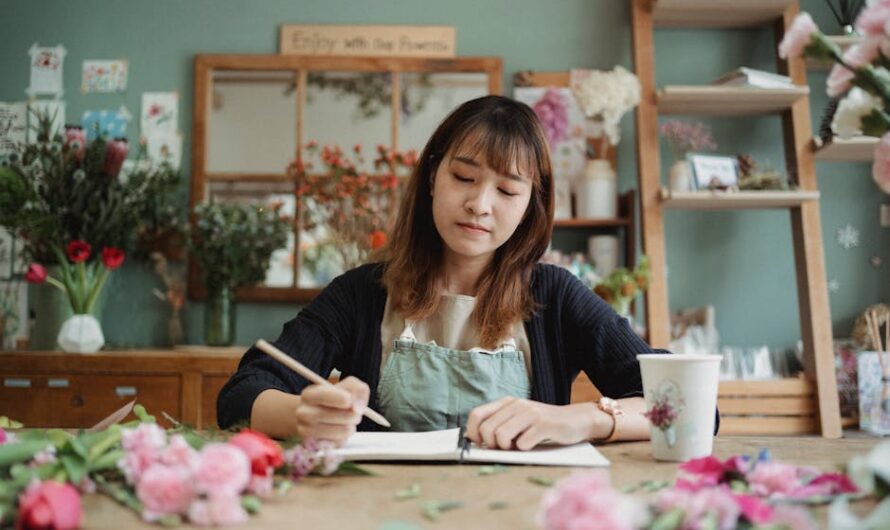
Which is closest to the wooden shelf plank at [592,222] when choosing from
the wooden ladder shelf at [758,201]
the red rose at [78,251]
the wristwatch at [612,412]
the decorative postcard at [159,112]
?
the wooden ladder shelf at [758,201]

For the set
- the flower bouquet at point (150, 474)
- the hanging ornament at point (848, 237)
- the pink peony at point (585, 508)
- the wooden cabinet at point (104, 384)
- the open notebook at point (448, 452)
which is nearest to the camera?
the pink peony at point (585, 508)

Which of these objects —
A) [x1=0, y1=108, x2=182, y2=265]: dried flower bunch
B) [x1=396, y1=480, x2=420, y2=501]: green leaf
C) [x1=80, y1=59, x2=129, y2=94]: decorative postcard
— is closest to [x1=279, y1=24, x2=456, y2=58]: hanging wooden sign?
[x1=80, y1=59, x2=129, y2=94]: decorative postcard

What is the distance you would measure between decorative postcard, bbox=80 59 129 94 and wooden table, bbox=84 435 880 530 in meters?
2.77

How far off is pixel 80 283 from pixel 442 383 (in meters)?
1.88

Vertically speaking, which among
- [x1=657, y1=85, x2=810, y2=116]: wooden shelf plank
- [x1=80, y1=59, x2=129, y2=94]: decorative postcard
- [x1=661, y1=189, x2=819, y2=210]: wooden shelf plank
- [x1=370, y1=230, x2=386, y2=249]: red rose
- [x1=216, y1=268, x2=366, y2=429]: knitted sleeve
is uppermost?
[x1=80, y1=59, x2=129, y2=94]: decorative postcard

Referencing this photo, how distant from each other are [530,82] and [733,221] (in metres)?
0.97

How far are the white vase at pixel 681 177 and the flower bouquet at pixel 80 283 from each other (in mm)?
2025

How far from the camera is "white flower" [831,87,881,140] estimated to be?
2.71ft

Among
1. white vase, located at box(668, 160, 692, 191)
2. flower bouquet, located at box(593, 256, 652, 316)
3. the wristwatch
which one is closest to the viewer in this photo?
the wristwatch

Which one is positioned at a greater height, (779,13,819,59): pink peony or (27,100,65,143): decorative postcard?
(27,100,65,143): decorative postcard

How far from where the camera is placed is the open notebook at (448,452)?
36.3 inches

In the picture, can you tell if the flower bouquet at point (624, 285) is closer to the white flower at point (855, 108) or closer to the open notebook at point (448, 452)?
the open notebook at point (448, 452)

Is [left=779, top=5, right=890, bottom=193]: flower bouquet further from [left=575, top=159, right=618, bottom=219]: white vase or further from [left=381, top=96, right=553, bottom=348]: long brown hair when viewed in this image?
[left=575, top=159, right=618, bottom=219]: white vase

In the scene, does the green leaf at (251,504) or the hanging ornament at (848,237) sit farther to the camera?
the hanging ornament at (848,237)
